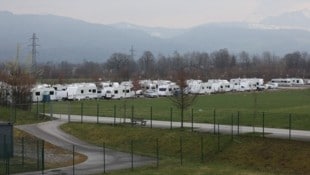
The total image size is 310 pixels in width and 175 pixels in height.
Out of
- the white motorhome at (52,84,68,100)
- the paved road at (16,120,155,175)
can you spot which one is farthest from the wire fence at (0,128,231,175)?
the white motorhome at (52,84,68,100)

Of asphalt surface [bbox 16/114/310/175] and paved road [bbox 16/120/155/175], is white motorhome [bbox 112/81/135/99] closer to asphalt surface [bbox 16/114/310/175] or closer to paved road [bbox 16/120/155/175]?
asphalt surface [bbox 16/114/310/175]

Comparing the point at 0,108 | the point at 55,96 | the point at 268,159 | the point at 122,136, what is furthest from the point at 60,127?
the point at 55,96

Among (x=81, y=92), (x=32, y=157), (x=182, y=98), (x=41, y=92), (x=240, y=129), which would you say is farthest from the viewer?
(x=81, y=92)

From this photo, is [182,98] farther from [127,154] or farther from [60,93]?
[60,93]

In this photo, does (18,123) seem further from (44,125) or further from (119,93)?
(119,93)

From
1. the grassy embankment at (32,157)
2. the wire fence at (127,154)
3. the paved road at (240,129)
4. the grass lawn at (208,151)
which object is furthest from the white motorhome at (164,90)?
the wire fence at (127,154)

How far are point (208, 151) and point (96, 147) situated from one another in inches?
401

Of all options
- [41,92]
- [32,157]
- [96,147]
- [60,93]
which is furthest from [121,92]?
[32,157]

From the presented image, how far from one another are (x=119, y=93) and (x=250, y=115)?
151 ft

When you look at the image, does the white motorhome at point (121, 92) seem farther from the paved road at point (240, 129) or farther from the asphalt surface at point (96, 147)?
the paved road at point (240, 129)

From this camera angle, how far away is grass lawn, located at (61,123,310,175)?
3409 centimetres

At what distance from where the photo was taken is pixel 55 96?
302 feet

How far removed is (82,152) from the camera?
1667 inches

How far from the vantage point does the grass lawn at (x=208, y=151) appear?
112 feet
